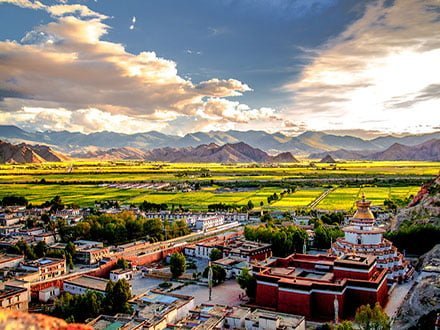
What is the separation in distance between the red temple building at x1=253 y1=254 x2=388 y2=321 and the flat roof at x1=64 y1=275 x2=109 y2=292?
27.5ft

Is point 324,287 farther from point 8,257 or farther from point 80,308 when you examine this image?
point 8,257

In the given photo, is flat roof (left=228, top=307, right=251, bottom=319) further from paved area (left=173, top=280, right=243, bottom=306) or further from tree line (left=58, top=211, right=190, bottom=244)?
tree line (left=58, top=211, right=190, bottom=244)

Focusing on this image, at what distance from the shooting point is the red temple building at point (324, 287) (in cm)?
2086

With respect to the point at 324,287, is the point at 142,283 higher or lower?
lower

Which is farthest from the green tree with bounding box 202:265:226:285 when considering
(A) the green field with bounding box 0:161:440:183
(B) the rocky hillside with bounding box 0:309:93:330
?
(A) the green field with bounding box 0:161:440:183

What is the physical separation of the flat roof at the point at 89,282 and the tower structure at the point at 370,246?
14.0 metres

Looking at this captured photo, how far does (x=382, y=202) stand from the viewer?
5578cm

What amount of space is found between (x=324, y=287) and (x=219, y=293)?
6.31 meters

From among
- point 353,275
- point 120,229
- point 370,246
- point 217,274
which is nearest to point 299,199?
point 120,229

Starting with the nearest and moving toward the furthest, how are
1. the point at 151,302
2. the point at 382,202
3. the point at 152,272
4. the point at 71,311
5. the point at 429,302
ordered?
the point at 429,302 → the point at 71,311 → the point at 151,302 → the point at 152,272 → the point at 382,202

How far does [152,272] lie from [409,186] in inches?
2240

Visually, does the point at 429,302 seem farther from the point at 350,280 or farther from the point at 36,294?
the point at 36,294

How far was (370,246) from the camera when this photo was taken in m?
26.4

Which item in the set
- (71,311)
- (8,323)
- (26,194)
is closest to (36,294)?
(71,311)
